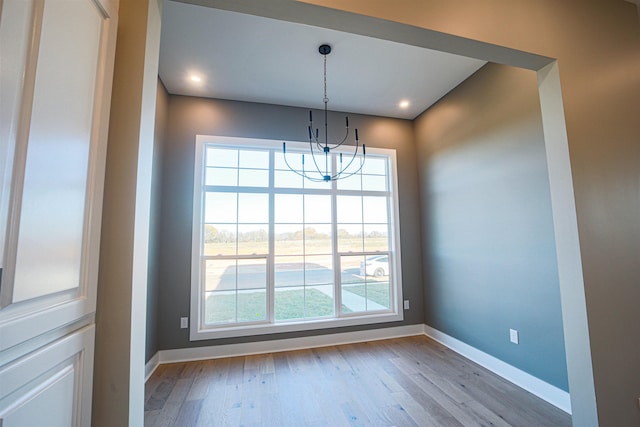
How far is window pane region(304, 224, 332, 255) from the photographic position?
3.33m

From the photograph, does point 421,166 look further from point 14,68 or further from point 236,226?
point 14,68

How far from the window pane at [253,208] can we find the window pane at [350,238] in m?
0.97

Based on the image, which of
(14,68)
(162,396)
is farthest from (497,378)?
(14,68)

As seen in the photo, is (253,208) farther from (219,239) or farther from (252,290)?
(252,290)

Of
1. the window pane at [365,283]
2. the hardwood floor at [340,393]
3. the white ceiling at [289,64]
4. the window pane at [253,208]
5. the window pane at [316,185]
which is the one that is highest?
the white ceiling at [289,64]

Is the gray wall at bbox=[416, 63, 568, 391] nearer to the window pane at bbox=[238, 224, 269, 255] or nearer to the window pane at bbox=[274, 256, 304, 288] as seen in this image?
the window pane at bbox=[274, 256, 304, 288]

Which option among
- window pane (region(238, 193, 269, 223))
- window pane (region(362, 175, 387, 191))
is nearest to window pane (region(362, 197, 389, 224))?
window pane (region(362, 175, 387, 191))

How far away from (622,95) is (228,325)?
3.69 meters

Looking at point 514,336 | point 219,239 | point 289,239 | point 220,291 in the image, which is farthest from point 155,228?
point 514,336

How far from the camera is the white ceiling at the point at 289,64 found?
6.89 feet

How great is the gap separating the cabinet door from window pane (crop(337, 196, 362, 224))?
2.78 metres

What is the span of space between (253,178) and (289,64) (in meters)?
1.32

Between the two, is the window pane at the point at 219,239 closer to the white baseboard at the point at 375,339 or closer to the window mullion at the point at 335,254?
the white baseboard at the point at 375,339

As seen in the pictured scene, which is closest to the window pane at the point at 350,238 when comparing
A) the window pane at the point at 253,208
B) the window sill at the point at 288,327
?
the window sill at the point at 288,327
